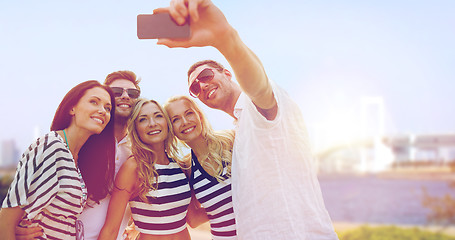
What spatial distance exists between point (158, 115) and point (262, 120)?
1321 millimetres

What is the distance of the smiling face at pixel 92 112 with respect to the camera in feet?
9.66

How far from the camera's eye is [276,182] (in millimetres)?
2348

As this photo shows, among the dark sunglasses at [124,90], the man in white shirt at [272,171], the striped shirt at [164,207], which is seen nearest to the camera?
the man in white shirt at [272,171]

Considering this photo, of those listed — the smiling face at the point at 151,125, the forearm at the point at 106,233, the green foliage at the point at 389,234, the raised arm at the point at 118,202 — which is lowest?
the green foliage at the point at 389,234

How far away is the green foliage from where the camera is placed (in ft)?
25.6

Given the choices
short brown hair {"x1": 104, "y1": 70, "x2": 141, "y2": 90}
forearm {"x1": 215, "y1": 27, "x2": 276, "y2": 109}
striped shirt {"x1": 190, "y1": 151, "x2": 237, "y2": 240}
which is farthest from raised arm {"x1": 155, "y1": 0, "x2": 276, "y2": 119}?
short brown hair {"x1": 104, "y1": 70, "x2": 141, "y2": 90}

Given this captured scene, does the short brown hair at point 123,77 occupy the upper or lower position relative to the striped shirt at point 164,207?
upper

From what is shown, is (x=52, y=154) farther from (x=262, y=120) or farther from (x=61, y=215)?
(x=262, y=120)

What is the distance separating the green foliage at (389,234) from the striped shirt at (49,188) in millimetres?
6252

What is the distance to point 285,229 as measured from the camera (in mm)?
2322

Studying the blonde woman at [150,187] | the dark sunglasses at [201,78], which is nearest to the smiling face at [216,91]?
the dark sunglasses at [201,78]

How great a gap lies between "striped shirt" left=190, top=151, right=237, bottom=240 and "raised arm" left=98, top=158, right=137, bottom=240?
49 cm

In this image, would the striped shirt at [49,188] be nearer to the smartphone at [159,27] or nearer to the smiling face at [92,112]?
the smiling face at [92,112]

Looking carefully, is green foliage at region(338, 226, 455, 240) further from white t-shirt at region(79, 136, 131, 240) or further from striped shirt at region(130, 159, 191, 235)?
white t-shirt at region(79, 136, 131, 240)
